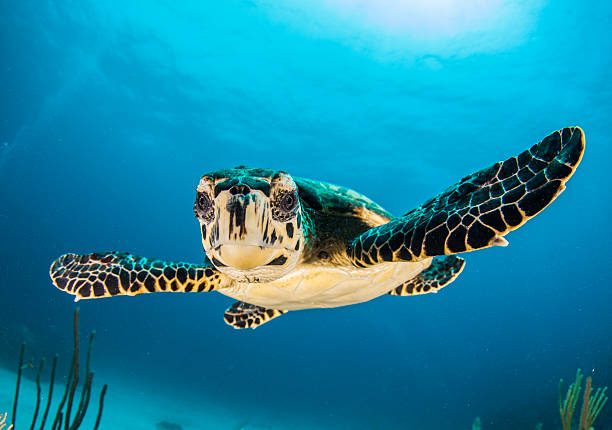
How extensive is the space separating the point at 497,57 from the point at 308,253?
2088 centimetres

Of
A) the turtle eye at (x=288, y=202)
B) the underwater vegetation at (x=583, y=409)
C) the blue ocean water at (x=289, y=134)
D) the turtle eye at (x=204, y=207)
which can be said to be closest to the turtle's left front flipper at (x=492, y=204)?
the turtle eye at (x=288, y=202)

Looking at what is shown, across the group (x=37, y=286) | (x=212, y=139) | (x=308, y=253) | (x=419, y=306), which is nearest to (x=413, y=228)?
(x=308, y=253)

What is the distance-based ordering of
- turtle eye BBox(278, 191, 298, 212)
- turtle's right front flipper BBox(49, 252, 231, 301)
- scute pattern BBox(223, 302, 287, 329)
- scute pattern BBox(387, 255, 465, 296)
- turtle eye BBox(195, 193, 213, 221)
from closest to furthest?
1. turtle eye BBox(195, 193, 213, 221)
2. turtle eye BBox(278, 191, 298, 212)
3. turtle's right front flipper BBox(49, 252, 231, 301)
4. scute pattern BBox(387, 255, 465, 296)
5. scute pattern BBox(223, 302, 287, 329)


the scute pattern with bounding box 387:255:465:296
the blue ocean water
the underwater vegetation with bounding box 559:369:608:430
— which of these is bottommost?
the underwater vegetation with bounding box 559:369:608:430

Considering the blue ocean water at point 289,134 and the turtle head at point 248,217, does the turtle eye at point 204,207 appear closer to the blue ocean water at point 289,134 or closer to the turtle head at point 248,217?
the turtle head at point 248,217

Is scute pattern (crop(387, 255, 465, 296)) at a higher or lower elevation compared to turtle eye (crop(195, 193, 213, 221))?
higher

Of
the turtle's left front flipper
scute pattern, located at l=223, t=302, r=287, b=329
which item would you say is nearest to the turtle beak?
the turtle's left front flipper

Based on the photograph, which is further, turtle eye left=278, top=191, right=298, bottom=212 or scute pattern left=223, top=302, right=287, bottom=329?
scute pattern left=223, top=302, right=287, bottom=329

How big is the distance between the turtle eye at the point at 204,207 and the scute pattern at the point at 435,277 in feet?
11.1

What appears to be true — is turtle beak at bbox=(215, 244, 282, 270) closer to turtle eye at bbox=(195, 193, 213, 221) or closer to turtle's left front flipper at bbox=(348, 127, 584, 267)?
turtle eye at bbox=(195, 193, 213, 221)

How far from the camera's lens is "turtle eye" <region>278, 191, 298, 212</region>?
218cm

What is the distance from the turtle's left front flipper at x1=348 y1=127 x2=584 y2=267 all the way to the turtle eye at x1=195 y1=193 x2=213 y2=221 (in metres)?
1.18

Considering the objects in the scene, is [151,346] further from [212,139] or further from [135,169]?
[212,139]

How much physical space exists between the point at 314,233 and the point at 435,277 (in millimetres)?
2315
